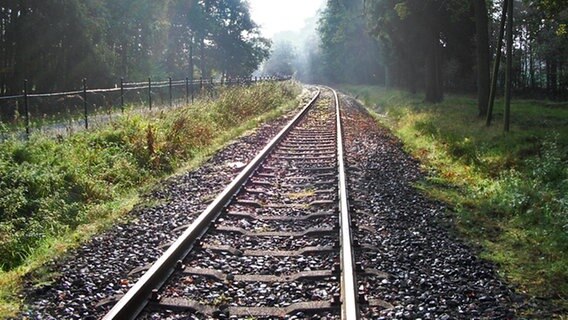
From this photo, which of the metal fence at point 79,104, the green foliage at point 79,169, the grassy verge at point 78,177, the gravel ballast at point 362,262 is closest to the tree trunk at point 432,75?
the metal fence at point 79,104

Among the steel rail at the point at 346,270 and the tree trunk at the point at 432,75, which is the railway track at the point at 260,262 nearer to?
the steel rail at the point at 346,270

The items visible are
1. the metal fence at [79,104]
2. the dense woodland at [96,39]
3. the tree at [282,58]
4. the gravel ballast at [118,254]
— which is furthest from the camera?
the tree at [282,58]

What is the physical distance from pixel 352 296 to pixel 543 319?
146 centimetres

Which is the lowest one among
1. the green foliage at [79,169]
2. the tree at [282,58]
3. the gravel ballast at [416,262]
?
the gravel ballast at [416,262]

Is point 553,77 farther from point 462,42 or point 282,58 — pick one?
point 282,58

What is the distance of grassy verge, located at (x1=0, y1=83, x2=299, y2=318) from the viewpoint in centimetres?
639

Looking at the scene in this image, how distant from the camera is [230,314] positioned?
4.29 m

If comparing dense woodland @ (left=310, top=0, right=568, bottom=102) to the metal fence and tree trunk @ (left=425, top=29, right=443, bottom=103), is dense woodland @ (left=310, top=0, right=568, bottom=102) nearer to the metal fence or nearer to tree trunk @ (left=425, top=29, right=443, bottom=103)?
tree trunk @ (left=425, top=29, right=443, bottom=103)

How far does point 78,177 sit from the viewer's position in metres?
8.95

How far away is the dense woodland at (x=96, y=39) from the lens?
26.7 meters

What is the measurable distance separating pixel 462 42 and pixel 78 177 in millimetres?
28418

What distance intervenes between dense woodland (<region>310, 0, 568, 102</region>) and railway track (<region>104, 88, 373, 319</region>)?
11727 millimetres

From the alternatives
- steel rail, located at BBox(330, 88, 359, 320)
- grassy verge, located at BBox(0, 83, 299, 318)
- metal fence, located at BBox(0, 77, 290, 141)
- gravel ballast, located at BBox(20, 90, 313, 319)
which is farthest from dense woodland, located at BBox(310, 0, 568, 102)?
steel rail, located at BBox(330, 88, 359, 320)

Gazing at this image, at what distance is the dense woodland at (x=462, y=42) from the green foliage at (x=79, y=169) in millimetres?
8519
